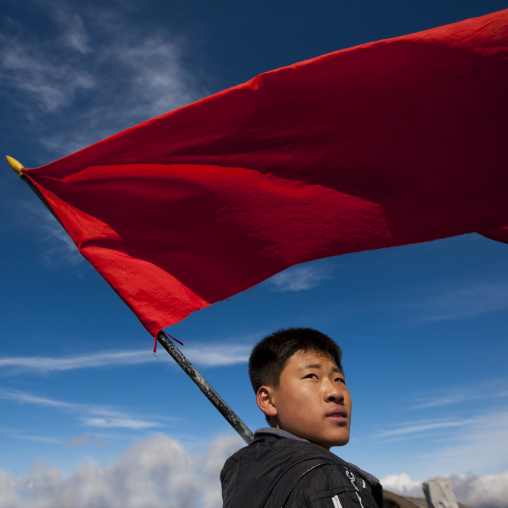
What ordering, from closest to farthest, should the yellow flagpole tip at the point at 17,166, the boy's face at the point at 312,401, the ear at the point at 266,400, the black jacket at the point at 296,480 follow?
1. the black jacket at the point at 296,480
2. the boy's face at the point at 312,401
3. the ear at the point at 266,400
4. the yellow flagpole tip at the point at 17,166

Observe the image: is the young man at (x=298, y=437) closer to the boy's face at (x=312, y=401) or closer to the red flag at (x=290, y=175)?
the boy's face at (x=312, y=401)

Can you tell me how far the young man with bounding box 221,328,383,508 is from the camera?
4.28 ft

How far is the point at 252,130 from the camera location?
310cm

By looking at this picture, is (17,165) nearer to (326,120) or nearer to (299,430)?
(326,120)

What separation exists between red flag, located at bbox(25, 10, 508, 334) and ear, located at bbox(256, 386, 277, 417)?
93cm

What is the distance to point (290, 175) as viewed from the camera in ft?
10.7

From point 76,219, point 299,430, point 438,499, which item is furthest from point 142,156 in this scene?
point 438,499

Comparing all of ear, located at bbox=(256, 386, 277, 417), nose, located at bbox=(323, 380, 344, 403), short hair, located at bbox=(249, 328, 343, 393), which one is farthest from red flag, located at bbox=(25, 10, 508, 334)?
nose, located at bbox=(323, 380, 344, 403)

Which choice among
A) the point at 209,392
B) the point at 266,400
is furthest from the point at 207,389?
the point at 266,400

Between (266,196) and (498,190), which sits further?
(266,196)

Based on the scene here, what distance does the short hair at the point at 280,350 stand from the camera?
7.42 feet

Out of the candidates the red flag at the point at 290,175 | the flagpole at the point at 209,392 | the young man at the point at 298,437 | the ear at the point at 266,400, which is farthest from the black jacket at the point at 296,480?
the red flag at the point at 290,175

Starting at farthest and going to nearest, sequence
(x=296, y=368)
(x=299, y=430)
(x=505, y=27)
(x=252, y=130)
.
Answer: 1. (x=252, y=130)
2. (x=505, y=27)
3. (x=296, y=368)
4. (x=299, y=430)

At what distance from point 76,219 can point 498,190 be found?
2.81m
